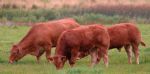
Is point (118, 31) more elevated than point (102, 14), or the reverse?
point (118, 31)

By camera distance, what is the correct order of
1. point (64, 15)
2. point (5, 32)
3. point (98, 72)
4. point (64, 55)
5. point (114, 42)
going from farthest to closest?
1. point (64, 15)
2. point (5, 32)
3. point (114, 42)
4. point (64, 55)
5. point (98, 72)

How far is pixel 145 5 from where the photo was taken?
3728cm

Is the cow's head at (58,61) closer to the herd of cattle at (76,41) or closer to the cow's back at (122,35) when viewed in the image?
the herd of cattle at (76,41)

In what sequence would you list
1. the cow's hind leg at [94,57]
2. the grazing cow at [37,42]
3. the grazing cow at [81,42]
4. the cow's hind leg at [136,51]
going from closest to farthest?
the grazing cow at [81,42] < the cow's hind leg at [94,57] < the cow's hind leg at [136,51] < the grazing cow at [37,42]

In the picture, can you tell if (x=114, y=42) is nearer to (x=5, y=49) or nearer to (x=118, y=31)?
(x=118, y=31)

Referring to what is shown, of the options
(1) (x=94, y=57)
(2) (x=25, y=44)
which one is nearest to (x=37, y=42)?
(2) (x=25, y=44)

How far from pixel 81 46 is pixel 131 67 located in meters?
1.82

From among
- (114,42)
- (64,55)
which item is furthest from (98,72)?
(114,42)

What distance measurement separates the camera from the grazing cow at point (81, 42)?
55.0 ft

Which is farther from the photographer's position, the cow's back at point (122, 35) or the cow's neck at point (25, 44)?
the cow's neck at point (25, 44)

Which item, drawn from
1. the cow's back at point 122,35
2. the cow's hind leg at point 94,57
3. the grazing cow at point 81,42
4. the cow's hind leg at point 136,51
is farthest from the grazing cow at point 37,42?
the cow's hind leg at point 136,51

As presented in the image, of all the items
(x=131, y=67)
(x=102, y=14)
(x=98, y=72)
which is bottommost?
(x=102, y=14)

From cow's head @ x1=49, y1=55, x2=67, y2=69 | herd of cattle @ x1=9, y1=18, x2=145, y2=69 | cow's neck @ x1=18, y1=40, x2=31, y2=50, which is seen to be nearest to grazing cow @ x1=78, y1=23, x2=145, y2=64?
herd of cattle @ x1=9, y1=18, x2=145, y2=69

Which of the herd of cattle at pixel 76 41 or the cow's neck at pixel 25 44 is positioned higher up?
the herd of cattle at pixel 76 41
